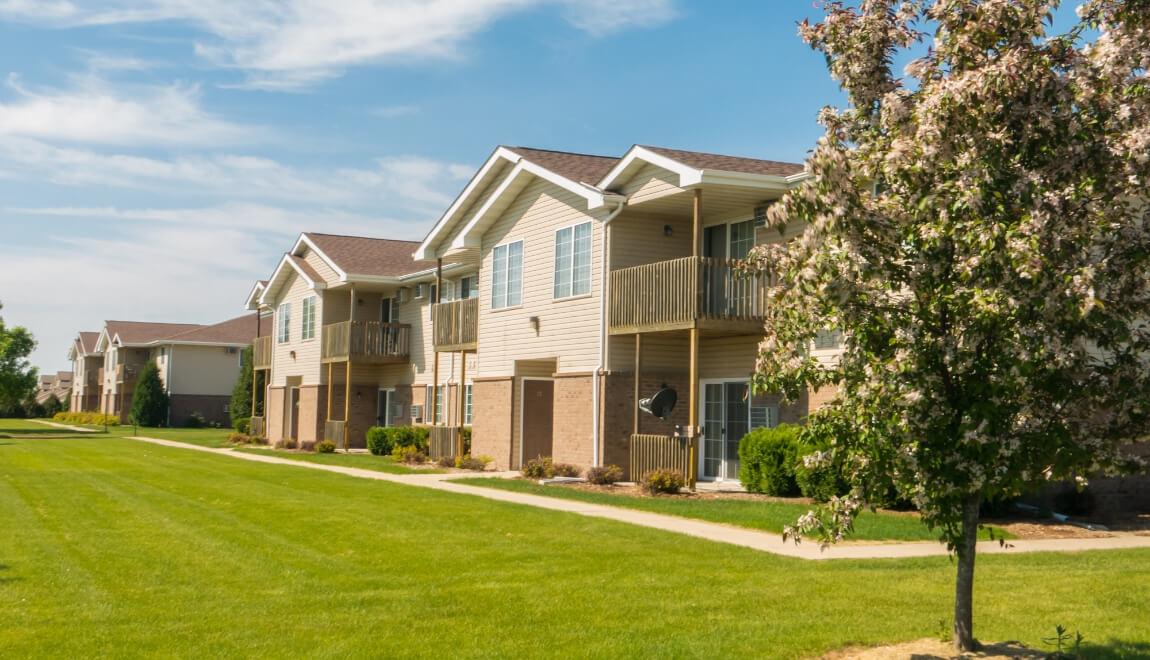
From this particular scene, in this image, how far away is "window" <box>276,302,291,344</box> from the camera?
→ 43438mm

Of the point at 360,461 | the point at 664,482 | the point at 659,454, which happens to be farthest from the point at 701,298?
the point at 360,461

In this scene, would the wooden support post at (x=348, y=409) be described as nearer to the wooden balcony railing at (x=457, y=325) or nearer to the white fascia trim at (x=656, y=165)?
the wooden balcony railing at (x=457, y=325)

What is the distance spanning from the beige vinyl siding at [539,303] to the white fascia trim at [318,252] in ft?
31.8

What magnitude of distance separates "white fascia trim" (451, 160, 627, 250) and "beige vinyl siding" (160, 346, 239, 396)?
144ft

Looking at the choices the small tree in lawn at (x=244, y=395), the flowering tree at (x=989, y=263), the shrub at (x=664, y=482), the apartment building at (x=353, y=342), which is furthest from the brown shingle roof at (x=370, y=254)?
the flowering tree at (x=989, y=263)

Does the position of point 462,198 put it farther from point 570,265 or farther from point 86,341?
point 86,341

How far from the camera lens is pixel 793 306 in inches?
282

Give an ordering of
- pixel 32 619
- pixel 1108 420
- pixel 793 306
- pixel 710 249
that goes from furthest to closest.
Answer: pixel 710 249
pixel 32 619
pixel 793 306
pixel 1108 420

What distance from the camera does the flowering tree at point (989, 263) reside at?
6.28 meters

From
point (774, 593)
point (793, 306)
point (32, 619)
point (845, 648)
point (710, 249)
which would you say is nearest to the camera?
point (793, 306)

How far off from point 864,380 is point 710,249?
16.0 m

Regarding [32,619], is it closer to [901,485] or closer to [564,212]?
[901,485]

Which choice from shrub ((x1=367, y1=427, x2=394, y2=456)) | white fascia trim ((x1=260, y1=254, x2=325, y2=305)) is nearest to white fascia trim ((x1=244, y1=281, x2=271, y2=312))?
white fascia trim ((x1=260, y1=254, x2=325, y2=305))

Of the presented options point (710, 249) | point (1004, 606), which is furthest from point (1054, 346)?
point (710, 249)
